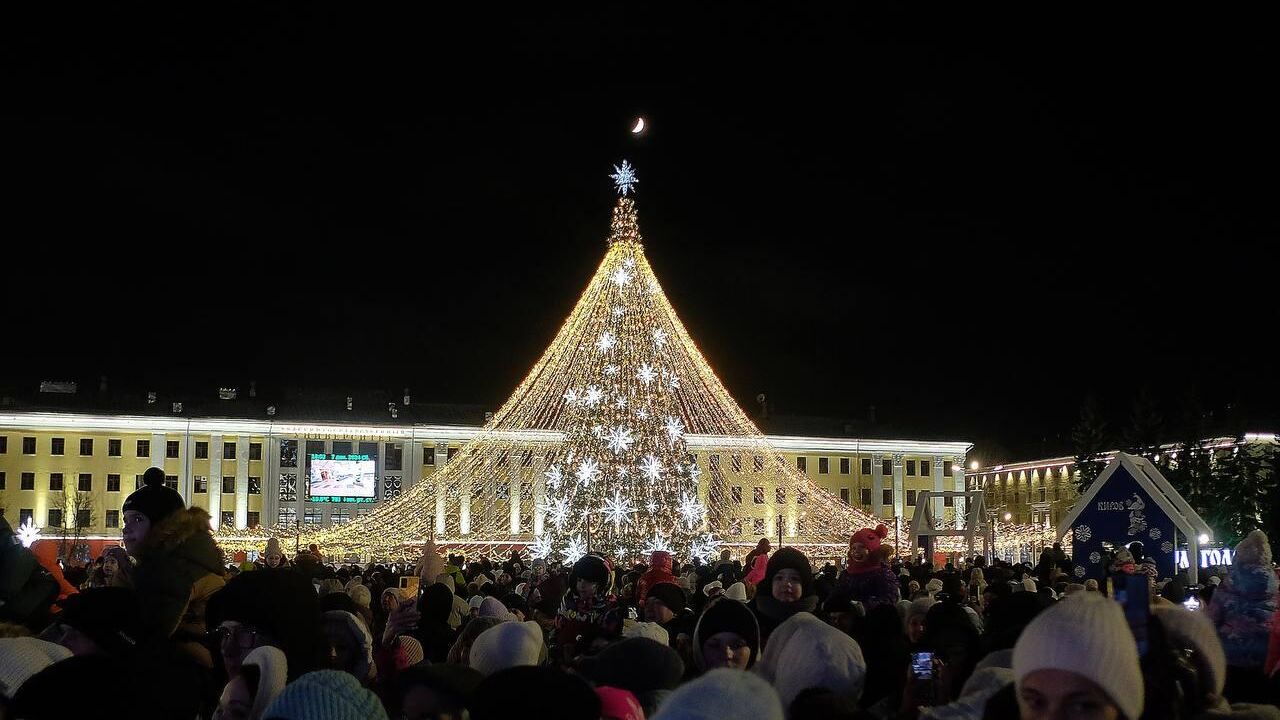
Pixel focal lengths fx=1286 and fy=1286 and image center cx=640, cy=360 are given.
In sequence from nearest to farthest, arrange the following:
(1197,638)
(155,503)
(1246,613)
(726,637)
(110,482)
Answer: (1197,638), (726,637), (155,503), (1246,613), (110,482)

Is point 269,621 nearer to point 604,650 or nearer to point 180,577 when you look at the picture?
point 180,577

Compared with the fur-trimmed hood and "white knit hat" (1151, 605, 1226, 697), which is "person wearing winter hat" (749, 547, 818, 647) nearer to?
the fur-trimmed hood

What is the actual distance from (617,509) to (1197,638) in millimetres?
19249

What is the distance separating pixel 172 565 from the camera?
525 centimetres

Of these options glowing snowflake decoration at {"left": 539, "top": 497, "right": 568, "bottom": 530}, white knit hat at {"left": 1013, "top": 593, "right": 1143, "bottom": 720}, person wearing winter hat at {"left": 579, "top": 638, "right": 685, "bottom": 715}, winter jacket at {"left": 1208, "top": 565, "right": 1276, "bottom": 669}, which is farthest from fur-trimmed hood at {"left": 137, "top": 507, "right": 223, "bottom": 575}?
glowing snowflake decoration at {"left": 539, "top": 497, "right": 568, "bottom": 530}

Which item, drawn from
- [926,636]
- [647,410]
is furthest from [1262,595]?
[647,410]

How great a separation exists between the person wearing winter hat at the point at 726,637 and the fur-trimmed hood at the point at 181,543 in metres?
2.06

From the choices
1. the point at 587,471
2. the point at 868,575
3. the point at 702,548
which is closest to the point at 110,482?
the point at 587,471

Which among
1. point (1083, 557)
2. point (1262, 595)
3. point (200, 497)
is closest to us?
point (1262, 595)

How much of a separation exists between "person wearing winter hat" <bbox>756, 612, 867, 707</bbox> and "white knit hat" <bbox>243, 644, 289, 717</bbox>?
162 centimetres

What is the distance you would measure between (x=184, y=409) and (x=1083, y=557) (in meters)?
57.8

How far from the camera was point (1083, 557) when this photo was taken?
55.0ft

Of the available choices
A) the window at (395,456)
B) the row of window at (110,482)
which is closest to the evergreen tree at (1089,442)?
the window at (395,456)

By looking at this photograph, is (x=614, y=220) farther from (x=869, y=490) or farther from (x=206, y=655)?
(x=869, y=490)
